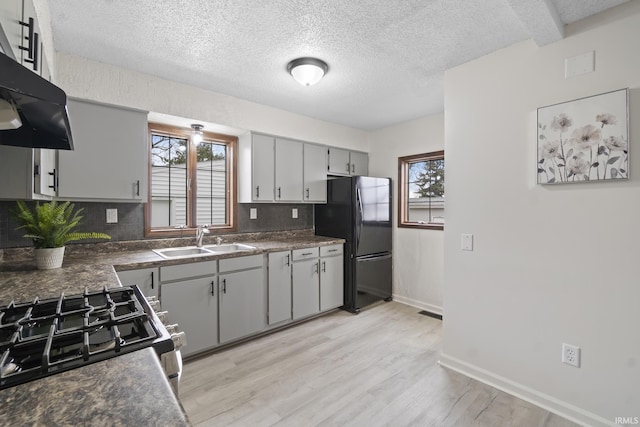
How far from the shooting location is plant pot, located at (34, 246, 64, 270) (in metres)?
1.90

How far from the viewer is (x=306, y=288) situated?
10.8 ft

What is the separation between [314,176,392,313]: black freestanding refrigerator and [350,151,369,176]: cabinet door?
1.63 feet

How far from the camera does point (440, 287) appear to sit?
356 centimetres

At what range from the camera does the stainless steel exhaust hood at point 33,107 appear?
2.60 feet

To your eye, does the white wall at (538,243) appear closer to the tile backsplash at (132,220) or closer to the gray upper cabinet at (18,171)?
the tile backsplash at (132,220)

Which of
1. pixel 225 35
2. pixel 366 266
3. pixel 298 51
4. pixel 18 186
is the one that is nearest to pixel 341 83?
pixel 298 51

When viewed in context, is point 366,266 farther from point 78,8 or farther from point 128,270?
point 78,8

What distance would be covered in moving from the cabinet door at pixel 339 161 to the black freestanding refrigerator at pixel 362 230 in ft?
0.73

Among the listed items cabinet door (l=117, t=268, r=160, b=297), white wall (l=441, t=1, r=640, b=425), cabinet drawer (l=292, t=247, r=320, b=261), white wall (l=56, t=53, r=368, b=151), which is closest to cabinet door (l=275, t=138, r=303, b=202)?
white wall (l=56, t=53, r=368, b=151)

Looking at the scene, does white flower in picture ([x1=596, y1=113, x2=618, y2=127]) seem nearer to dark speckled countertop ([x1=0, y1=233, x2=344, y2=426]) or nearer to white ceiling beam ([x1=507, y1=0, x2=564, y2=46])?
white ceiling beam ([x1=507, y1=0, x2=564, y2=46])

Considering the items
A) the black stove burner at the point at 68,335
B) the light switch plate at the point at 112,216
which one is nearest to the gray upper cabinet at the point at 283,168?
the light switch plate at the point at 112,216

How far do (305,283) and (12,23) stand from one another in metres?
2.81

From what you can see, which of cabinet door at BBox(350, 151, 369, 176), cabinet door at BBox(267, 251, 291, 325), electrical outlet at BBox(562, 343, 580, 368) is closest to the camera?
electrical outlet at BBox(562, 343, 580, 368)

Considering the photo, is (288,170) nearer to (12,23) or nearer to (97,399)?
(12,23)
